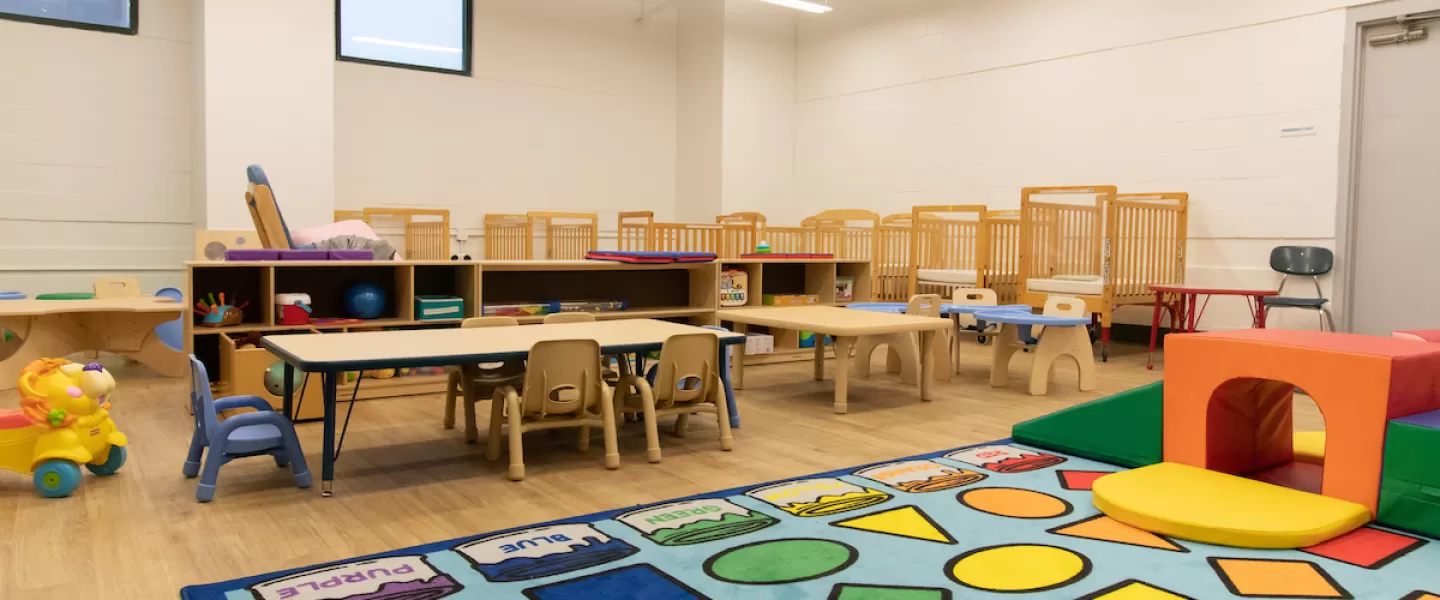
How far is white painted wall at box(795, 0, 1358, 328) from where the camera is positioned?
725cm

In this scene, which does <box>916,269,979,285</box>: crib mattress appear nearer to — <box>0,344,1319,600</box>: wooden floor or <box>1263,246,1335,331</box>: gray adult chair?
<box>1263,246,1335,331</box>: gray adult chair

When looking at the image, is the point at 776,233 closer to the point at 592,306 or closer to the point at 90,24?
the point at 592,306

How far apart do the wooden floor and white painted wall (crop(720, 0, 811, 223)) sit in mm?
6048

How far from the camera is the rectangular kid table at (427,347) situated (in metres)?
3.38

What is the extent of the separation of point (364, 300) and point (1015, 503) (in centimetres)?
387

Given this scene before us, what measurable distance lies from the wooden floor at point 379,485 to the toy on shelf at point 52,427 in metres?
0.10

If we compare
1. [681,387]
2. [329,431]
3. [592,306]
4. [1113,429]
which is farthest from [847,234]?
[329,431]

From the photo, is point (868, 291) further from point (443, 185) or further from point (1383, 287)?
point (443, 185)

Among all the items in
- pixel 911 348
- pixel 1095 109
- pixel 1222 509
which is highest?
pixel 1095 109

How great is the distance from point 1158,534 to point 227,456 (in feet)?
10.7

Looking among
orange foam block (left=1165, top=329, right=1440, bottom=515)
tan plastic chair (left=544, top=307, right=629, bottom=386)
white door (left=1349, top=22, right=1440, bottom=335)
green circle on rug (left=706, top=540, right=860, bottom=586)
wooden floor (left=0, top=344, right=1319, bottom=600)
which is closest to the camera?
green circle on rug (left=706, top=540, right=860, bottom=586)

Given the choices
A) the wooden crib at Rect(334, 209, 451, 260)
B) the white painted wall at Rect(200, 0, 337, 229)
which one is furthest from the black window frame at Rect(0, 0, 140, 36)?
the wooden crib at Rect(334, 209, 451, 260)

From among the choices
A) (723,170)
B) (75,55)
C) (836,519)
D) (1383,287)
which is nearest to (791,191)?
(723,170)

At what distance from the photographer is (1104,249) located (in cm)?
726
